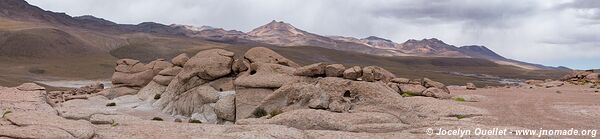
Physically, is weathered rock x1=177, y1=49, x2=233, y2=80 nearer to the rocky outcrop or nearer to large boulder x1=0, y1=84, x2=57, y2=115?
large boulder x1=0, y1=84, x2=57, y2=115

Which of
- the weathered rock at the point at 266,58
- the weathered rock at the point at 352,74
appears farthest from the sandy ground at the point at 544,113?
the weathered rock at the point at 266,58

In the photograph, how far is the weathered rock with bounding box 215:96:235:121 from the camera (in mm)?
47062

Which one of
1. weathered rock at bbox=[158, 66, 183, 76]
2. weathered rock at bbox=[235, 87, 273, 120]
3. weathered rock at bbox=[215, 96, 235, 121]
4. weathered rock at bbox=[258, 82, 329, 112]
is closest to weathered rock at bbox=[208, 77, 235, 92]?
weathered rock at bbox=[215, 96, 235, 121]

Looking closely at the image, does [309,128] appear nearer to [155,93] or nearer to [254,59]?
[254,59]

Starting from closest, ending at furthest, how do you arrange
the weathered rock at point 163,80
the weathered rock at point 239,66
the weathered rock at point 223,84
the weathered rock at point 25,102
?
the weathered rock at point 25,102
the weathered rock at point 223,84
the weathered rock at point 239,66
the weathered rock at point 163,80

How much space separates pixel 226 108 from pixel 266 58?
433 inches

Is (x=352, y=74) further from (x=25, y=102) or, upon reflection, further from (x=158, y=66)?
(x=158, y=66)

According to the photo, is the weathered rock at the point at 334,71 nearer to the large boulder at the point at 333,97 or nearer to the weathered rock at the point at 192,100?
the large boulder at the point at 333,97

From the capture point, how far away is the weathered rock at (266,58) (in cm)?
5631

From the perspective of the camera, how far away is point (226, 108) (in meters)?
47.6

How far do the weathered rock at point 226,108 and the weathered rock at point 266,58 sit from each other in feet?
28.2

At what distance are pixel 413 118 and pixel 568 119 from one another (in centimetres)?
957

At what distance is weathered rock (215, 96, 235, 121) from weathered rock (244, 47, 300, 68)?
338 inches

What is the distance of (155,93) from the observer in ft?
204
